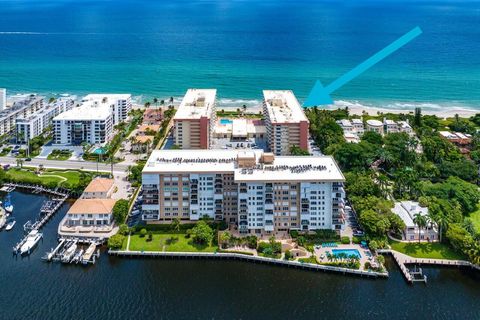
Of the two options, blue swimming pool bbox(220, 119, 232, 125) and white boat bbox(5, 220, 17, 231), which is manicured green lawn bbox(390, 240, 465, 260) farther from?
blue swimming pool bbox(220, 119, 232, 125)

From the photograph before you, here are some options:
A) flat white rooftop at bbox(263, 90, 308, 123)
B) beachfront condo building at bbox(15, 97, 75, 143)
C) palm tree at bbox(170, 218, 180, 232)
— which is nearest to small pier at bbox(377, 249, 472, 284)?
palm tree at bbox(170, 218, 180, 232)

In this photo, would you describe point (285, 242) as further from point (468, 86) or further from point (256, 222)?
point (468, 86)

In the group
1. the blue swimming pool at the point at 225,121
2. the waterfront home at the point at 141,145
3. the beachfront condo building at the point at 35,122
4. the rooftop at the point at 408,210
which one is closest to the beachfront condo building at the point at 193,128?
the waterfront home at the point at 141,145

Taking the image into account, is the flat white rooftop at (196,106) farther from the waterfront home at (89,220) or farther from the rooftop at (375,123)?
the rooftop at (375,123)

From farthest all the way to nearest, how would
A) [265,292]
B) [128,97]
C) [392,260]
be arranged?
[128,97] < [392,260] < [265,292]

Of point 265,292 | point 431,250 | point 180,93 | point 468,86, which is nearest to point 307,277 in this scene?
point 265,292

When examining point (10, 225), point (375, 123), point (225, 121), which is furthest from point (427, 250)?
point (225, 121)
